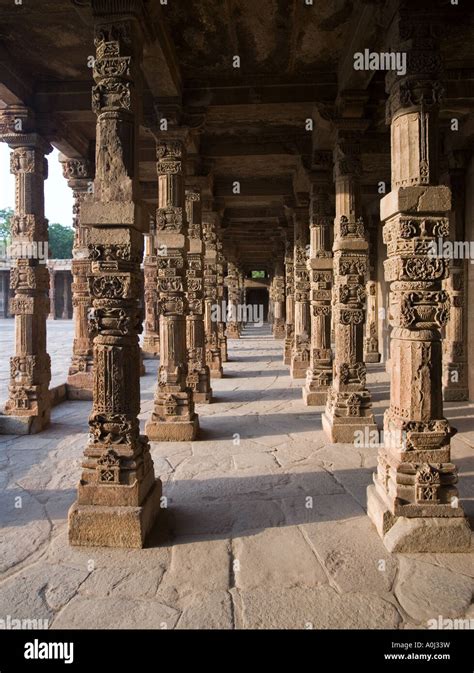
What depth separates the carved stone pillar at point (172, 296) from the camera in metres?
6.89

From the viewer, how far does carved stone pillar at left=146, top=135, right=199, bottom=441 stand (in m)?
6.89

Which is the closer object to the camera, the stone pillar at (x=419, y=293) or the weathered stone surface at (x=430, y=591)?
the weathered stone surface at (x=430, y=591)

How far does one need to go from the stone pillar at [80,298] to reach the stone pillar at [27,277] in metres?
2.50

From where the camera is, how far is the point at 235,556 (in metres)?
3.75

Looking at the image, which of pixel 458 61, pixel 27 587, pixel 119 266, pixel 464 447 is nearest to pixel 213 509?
pixel 27 587

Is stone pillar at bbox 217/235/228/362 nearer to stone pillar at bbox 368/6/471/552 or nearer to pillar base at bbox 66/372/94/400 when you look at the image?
pillar base at bbox 66/372/94/400

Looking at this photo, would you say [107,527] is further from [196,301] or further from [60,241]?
[60,241]

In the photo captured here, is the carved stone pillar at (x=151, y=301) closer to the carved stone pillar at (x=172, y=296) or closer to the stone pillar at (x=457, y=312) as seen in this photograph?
the carved stone pillar at (x=172, y=296)

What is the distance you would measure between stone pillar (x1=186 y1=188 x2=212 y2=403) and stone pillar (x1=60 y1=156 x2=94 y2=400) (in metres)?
2.44

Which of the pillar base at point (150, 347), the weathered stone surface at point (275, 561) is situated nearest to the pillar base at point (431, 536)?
the weathered stone surface at point (275, 561)

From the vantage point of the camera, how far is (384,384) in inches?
458

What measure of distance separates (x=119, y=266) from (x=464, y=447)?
5.16 metres

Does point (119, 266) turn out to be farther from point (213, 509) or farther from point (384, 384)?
point (384, 384)

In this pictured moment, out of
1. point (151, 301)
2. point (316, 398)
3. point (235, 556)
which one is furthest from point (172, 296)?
point (151, 301)
